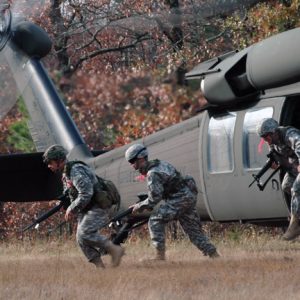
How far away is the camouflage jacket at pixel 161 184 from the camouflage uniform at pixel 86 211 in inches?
21.5

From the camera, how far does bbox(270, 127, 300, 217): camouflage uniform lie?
48.0 ft

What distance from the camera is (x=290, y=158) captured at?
1510 cm

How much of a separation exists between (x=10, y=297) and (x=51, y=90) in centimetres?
817

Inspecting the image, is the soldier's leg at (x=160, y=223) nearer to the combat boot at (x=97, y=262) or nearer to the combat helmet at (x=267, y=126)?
the combat boot at (x=97, y=262)

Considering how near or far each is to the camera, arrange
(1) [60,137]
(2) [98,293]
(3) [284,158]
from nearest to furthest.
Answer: (2) [98,293] < (3) [284,158] < (1) [60,137]

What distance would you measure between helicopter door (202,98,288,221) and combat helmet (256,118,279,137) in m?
0.69

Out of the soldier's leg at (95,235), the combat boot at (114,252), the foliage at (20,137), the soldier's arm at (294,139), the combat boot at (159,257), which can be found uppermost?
the soldier's arm at (294,139)

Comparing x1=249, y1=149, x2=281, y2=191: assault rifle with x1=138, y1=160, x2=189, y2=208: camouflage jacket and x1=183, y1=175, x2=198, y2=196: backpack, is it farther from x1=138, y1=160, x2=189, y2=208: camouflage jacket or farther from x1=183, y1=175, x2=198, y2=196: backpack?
x1=138, y1=160, x2=189, y2=208: camouflage jacket

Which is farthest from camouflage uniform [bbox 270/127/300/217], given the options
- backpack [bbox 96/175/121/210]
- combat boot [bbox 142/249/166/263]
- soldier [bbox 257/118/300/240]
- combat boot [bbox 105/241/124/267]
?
combat boot [bbox 105/241/124/267]

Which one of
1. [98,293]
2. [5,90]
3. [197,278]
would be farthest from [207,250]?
[5,90]

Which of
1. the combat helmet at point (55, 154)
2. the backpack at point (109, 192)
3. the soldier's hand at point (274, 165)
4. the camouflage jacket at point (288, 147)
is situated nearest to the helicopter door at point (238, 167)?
the soldier's hand at point (274, 165)

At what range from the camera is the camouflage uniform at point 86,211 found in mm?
14789

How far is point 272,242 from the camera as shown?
61.9 feet

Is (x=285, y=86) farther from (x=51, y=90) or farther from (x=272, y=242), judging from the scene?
(x=51, y=90)
